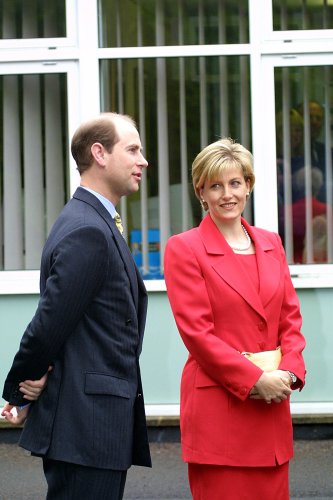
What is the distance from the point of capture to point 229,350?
4.05 m

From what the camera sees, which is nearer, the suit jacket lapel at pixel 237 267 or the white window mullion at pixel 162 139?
the suit jacket lapel at pixel 237 267

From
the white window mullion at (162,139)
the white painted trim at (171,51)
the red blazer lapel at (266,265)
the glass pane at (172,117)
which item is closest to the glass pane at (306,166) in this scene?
the glass pane at (172,117)

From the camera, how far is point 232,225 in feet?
14.2

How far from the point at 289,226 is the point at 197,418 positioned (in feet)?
12.8

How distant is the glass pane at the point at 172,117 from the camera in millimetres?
7848

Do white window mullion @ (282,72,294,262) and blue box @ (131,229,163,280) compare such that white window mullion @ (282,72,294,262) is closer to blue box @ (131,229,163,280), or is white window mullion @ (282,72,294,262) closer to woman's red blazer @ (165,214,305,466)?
blue box @ (131,229,163,280)

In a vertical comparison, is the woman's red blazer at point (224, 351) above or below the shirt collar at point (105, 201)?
below

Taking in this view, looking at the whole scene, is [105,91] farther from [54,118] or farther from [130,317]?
[130,317]

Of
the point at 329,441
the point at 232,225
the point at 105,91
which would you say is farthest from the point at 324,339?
the point at 232,225

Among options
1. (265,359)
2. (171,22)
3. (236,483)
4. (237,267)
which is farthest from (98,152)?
(171,22)

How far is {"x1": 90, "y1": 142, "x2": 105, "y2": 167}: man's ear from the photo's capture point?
373 cm

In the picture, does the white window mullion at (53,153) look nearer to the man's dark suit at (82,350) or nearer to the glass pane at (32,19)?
the glass pane at (32,19)

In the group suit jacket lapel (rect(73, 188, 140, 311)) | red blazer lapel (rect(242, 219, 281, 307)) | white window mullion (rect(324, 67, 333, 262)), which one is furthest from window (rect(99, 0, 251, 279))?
suit jacket lapel (rect(73, 188, 140, 311))

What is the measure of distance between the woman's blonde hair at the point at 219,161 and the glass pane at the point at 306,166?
142 inches
